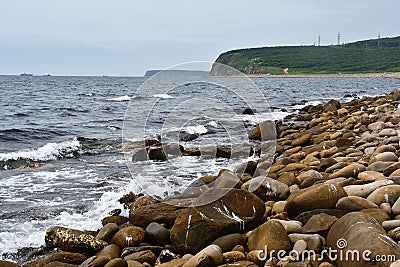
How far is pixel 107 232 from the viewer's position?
16.1 feet

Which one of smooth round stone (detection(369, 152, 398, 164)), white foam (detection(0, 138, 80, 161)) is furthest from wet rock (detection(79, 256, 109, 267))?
white foam (detection(0, 138, 80, 161))

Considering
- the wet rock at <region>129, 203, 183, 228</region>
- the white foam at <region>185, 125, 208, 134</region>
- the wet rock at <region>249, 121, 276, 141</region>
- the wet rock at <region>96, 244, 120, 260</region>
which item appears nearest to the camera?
the wet rock at <region>96, 244, 120, 260</region>

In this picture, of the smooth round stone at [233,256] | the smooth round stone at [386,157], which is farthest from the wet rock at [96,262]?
the smooth round stone at [386,157]

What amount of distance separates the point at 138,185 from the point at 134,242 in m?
2.95

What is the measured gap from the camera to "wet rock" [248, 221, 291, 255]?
3.72m

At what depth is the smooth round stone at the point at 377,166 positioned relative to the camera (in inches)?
222

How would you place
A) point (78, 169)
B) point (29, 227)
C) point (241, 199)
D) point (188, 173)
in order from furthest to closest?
point (78, 169) → point (188, 173) → point (29, 227) → point (241, 199)

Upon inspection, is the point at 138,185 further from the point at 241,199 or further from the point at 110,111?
the point at 110,111

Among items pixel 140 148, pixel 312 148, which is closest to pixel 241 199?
pixel 312 148

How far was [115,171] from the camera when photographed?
8820mm

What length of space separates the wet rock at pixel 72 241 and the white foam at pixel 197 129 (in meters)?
10.1

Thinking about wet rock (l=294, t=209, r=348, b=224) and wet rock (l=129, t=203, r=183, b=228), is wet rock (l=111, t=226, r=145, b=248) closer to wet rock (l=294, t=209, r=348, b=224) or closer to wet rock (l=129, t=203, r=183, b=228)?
wet rock (l=129, t=203, r=183, b=228)

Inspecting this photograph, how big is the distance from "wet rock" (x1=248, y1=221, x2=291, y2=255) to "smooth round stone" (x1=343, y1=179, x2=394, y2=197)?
4.04 feet

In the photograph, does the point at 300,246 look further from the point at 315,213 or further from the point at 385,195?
the point at 385,195
